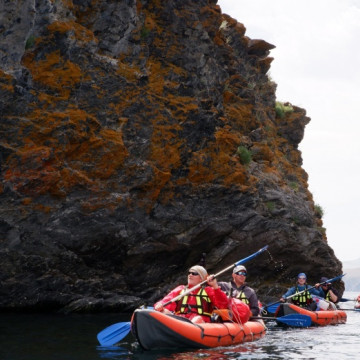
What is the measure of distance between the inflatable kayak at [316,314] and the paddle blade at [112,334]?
6631mm

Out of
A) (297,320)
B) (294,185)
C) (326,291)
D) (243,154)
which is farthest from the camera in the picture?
(294,185)

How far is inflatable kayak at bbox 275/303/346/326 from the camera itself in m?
15.4

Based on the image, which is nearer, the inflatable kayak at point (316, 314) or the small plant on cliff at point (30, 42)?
the inflatable kayak at point (316, 314)

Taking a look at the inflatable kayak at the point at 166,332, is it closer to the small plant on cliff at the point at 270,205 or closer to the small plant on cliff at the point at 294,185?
the small plant on cliff at the point at 270,205

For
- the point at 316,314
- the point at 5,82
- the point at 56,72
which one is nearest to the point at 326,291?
the point at 316,314

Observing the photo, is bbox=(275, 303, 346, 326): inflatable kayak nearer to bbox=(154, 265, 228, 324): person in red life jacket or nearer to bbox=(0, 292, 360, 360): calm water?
bbox=(0, 292, 360, 360): calm water

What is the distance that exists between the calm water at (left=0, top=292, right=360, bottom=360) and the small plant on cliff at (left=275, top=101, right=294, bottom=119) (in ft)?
50.3

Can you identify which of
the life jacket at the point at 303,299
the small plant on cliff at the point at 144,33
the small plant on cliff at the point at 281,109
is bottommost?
the life jacket at the point at 303,299

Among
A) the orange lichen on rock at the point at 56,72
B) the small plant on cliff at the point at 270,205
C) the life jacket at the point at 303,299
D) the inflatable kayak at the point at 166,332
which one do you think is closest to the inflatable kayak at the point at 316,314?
the life jacket at the point at 303,299

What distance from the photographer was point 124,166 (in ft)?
56.2

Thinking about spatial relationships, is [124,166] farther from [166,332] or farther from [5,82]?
[166,332]

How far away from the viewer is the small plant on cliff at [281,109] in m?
27.8

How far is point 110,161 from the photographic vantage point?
16891 millimetres

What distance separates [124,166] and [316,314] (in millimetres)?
7677
